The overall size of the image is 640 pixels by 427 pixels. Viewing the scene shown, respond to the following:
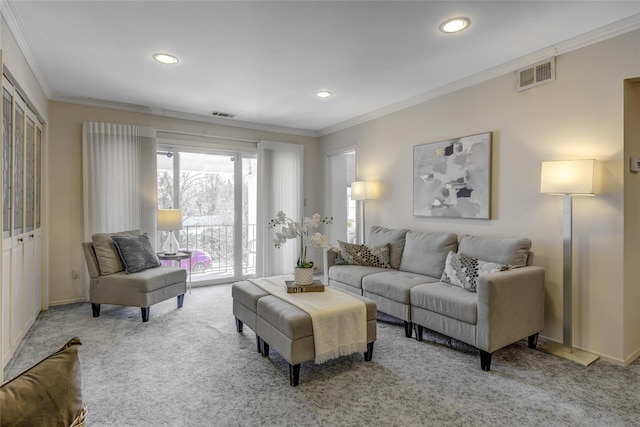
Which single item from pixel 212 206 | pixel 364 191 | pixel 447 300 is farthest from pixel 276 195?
pixel 447 300

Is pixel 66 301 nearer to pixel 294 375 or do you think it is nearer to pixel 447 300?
pixel 294 375

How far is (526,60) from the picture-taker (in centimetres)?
296

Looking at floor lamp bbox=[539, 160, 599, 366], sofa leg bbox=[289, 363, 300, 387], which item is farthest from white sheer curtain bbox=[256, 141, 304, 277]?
floor lamp bbox=[539, 160, 599, 366]

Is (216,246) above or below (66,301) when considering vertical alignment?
above

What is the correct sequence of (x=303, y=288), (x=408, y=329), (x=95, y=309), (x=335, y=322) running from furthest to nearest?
(x=95, y=309), (x=408, y=329), (x=303, y=288), (x=335, y=322)

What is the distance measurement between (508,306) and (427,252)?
1.13 meters

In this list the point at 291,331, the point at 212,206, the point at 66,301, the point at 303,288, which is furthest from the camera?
the point at 212,206

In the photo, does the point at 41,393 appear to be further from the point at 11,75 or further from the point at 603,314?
the point at 603,314

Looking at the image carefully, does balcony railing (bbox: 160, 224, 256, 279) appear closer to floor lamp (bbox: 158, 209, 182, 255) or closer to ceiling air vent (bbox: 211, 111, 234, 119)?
floor lamp (bbox: 158, 209, 182, 255)

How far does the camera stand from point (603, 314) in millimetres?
2574

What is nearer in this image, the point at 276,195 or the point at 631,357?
the point at 631,357

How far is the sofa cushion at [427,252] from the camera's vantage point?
3419 mm

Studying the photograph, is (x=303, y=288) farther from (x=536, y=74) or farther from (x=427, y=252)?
(x=536, y=74)

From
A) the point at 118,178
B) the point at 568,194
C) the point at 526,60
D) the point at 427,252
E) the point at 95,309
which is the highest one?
the point at 526,60
